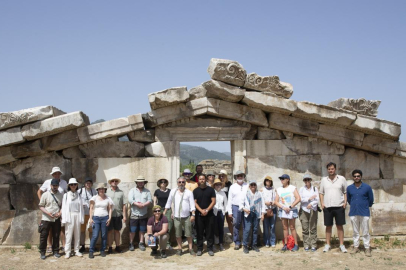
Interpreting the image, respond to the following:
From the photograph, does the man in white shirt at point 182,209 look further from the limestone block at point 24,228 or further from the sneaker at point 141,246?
the limestone block at point 24,228

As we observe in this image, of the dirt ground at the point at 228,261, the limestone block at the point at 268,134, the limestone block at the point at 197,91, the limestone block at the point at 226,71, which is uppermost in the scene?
the limestone block at the point at 226,71

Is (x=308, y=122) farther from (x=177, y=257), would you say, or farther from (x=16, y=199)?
(x=16, y=199)

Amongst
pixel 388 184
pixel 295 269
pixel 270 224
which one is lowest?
pixel 295 269

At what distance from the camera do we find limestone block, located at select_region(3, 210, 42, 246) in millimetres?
8906

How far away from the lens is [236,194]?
844 cm

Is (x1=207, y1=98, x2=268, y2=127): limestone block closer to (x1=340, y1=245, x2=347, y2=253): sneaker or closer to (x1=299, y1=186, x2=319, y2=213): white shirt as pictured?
(x1=299, y1=186, x2=319, y2=213): white shirt

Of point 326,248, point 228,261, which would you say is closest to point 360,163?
point 326,248

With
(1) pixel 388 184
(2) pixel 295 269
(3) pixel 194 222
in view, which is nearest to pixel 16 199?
(3) pixel 194 222

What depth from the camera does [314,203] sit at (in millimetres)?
8383

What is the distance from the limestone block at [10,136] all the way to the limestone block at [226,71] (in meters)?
4.01

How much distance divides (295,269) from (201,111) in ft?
12.2

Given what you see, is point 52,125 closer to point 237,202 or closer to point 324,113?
point 237,202

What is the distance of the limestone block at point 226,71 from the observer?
8.55 metres

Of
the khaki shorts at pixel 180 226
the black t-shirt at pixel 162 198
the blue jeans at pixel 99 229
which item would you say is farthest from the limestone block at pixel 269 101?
the blue jeans at pixel 99 229
